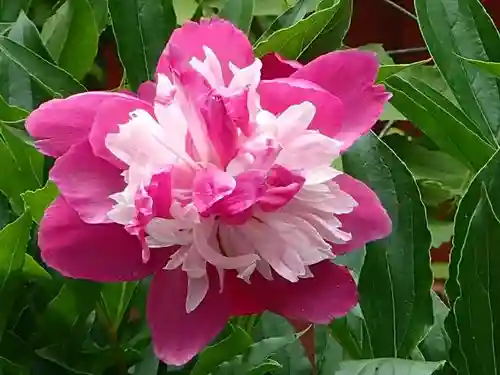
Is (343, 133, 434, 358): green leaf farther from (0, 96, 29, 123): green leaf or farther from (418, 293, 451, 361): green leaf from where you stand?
(0, 96, 29, 123): green leaf

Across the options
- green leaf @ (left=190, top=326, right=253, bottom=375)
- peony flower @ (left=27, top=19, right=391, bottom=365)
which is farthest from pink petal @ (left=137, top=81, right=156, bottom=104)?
green leaf @ (left=190, top=326, right=253, bottom=375)

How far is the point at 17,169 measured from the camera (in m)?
0.42

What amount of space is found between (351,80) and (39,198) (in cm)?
14

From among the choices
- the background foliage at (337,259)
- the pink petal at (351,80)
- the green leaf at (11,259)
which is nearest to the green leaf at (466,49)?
the background foliage at (337,259)

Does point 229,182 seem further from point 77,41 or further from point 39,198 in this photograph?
point 77,41

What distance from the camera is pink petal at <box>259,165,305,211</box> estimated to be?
0.99ft

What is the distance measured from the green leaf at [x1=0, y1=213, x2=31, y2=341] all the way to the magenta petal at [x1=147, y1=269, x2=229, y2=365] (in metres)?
0.07

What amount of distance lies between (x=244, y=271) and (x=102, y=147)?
69mm

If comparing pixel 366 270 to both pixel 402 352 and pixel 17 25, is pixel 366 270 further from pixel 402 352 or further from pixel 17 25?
pixel 17 25

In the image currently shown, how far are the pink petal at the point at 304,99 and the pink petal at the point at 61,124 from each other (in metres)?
0.06

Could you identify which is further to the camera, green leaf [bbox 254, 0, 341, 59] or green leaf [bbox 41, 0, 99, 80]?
green leaf [bbox 41, 0, 99, 80]

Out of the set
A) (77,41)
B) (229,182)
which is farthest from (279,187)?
(77,41)

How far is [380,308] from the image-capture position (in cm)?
40

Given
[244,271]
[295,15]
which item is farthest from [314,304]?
[295,15]
